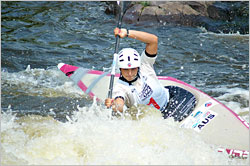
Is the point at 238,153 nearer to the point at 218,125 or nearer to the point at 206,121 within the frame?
the point at 218,125

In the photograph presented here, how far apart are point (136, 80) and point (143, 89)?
0.47 ft

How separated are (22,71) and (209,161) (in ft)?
15.9

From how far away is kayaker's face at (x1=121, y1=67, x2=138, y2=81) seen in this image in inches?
181

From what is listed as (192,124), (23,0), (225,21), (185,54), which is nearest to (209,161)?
(192,124)

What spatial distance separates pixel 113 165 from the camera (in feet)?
12.5

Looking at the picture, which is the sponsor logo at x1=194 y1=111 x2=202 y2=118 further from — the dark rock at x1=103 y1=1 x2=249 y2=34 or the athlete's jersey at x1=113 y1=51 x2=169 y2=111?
the dark rock at x1=103 y1=1 x2=249 y2=34

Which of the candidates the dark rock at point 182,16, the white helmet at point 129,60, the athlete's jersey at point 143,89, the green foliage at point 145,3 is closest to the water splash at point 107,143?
the athlete's jersey at point 143,89

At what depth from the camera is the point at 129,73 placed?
4.61m

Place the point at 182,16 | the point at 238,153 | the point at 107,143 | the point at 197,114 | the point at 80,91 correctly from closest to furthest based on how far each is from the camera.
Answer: the point at 107,143
the point at 238,153
the point at 197,114
the point at 80,91
the point at 182,16

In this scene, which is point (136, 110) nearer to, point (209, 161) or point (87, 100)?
point (209, 161)

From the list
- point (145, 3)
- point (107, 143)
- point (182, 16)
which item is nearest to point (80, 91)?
point (107, 143)

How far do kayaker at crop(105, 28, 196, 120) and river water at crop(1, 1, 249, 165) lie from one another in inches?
8.3

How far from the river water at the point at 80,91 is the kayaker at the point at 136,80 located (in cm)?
21

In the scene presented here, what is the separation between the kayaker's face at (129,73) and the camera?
15.1ft
